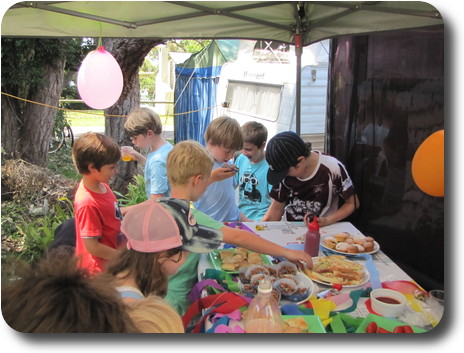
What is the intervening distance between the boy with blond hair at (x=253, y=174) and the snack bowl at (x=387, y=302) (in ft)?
5.39

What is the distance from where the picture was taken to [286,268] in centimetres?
185

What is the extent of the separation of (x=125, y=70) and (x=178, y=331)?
189 inches

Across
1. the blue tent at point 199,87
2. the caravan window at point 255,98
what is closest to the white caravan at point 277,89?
the caravan window at point 255,98

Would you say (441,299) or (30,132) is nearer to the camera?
(441,299)

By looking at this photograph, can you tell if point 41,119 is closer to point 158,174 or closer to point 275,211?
point 158,174

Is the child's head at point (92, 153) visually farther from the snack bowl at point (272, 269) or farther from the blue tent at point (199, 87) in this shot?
the blue tent at point (199, 87)

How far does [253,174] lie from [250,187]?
118 millimetres

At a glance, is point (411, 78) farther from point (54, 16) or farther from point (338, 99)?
point (54, 16)

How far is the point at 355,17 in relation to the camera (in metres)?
2.80

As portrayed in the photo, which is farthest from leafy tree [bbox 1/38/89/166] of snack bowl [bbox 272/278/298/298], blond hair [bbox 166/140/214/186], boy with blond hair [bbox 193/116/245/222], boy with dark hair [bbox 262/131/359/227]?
snack bowl [bbox 272/278/298/298]

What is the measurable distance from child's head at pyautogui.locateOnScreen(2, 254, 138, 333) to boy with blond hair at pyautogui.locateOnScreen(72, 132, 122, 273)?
1115 mm

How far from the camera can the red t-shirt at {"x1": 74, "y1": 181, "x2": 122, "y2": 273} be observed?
6.80ft

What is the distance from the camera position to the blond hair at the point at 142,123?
291 centimetres

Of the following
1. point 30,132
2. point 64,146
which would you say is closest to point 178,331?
point 30,132
